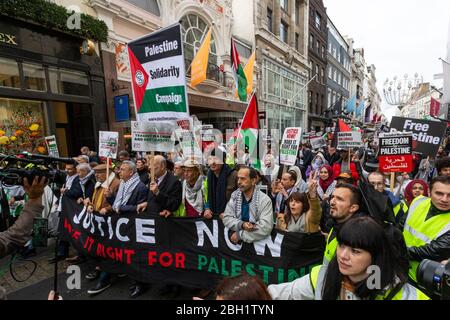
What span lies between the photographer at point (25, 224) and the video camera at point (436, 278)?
2560 mm

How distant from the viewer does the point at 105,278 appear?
3.66 metres

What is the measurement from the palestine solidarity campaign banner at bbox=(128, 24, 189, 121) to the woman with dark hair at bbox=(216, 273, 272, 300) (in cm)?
272

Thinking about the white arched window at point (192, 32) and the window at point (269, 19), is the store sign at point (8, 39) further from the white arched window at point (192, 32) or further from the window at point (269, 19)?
the window at point (269, 19)

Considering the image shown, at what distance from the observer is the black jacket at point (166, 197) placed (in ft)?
11.7

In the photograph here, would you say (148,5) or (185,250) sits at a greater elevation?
(148,5)

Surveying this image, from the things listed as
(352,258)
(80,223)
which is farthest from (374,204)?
(80,223)

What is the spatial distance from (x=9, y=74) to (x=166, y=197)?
7744 mm

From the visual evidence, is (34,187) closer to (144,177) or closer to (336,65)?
(144,177)

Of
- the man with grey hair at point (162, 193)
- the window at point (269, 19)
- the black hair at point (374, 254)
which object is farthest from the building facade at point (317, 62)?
the black hair at point (374, 254)

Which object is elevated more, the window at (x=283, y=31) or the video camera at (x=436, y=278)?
the window at (x=283, y=31)

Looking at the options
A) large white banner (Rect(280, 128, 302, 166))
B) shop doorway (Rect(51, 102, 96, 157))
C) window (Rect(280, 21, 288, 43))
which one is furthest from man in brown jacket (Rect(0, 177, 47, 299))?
window (Rect(280, 21, 288, 43))

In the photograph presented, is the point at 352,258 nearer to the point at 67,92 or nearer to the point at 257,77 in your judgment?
the point at 67,92

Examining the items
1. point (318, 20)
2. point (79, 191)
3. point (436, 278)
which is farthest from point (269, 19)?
point (436, 278)

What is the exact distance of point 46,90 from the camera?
8703 mm
